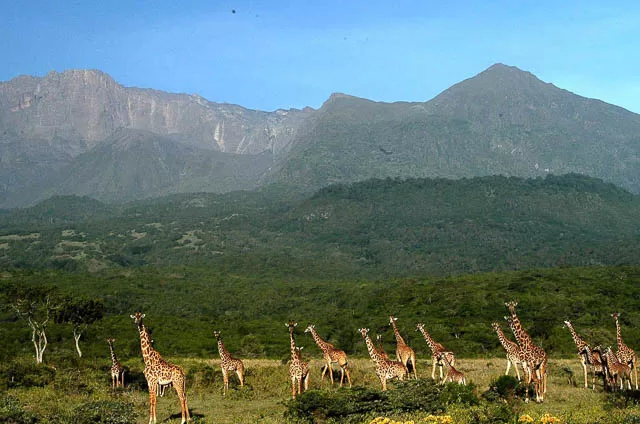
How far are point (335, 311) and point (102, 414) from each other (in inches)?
2750

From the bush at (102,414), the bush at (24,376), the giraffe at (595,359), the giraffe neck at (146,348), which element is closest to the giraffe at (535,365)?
the giraffe at (595,359)

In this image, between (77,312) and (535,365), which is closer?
(535,365)

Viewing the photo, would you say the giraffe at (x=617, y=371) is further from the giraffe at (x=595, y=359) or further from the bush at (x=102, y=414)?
the bush at (x=102, y=414)

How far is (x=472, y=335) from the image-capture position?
55.2 meters

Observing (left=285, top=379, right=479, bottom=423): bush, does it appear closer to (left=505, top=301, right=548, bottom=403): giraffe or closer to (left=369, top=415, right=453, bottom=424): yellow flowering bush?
(left=369, top=415, right=453, bottom=424): yellow flowering bush

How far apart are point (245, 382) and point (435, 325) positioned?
124ft

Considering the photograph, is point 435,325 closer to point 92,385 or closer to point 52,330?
point 52,330

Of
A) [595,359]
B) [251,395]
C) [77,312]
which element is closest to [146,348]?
[251,395]

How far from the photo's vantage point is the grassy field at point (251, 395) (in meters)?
17.6

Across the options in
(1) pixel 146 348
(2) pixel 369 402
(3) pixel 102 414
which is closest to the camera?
(3) pixel 102 414

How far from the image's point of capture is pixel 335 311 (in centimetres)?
8606

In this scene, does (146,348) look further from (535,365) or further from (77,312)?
(77,312)

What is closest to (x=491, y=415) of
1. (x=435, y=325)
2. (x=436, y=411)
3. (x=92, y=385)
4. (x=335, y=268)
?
(x=436, y=411)

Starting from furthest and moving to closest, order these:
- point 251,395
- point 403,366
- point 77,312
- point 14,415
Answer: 1. point 77,312
2. point 251,395
3. point 403,366
4. point 14,415
